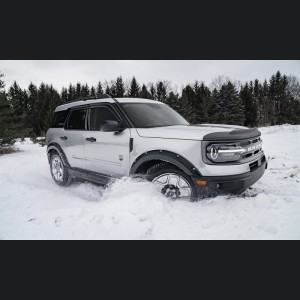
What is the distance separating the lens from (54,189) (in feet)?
17.9

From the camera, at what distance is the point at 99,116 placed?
4.57 meters

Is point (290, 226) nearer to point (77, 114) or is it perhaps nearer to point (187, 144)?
point (187, 144)

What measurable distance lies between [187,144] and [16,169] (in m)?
6.66

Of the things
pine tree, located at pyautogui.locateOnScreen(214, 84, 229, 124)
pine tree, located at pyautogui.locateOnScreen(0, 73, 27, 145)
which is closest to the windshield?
pine tree, located at pyautogui.locateOnScreen(0, 73, 27, 145)

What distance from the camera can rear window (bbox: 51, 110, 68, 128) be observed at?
5.52m

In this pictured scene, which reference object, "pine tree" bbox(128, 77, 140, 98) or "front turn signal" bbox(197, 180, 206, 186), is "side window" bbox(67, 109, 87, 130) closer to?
"front turn signal" bbox(197, 180, 206, 186)

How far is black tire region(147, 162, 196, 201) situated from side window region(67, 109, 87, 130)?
79.9 inches

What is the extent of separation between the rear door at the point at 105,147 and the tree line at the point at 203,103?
10.3 meters

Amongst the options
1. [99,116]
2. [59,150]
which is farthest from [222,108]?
[99,116]

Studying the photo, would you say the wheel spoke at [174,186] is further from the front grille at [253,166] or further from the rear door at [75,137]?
the rear door at [75,137]

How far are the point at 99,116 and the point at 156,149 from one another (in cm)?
165

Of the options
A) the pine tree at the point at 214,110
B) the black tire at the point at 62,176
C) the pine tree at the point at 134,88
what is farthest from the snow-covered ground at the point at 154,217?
the pine tree at the point at 134,88

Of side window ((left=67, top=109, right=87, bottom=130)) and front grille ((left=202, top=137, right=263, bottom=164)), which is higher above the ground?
side window ((left=67, top=109, right=87, bottom=130))

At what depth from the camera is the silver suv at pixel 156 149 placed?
311 centimetres
